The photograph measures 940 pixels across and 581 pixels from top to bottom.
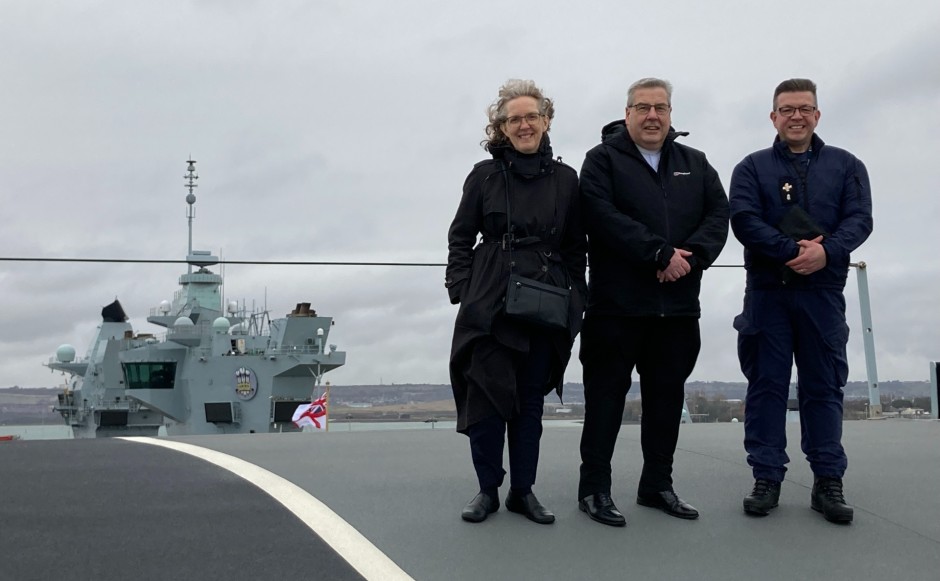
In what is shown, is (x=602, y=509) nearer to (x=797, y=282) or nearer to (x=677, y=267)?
(x=677, y=267)

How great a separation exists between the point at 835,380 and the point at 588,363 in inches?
31.5

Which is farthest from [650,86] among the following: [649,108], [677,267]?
[677,267]

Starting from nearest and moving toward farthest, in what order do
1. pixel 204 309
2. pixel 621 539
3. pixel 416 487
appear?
pixel 621 539, pixel 416 487, pixel 204 309

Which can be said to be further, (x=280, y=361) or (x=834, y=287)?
(x=280, y=361)

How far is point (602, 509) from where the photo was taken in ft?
10.1

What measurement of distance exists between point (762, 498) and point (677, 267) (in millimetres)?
774

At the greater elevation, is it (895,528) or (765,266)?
(765,266)

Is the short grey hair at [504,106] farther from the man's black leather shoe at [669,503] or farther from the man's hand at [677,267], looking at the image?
the man's black leather shoe at [669,503]

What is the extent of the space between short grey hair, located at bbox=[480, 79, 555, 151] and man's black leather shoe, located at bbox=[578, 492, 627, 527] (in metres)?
1.13

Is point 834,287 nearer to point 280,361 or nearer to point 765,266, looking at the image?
point 765,266

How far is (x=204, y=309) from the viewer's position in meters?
34.1

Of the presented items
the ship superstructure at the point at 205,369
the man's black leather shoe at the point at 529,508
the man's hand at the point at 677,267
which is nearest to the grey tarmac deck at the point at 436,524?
the man's black leather shoe at the point at 529,508

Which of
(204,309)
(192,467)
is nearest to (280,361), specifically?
(204,309)

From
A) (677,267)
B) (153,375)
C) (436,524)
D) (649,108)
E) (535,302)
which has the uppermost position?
(649,108)
